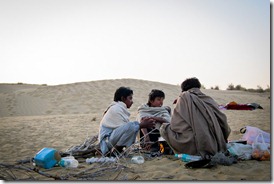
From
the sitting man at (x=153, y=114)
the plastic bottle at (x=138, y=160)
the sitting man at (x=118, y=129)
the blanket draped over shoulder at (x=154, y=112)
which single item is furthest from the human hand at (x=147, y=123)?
the plastic bottle at (x=138, y=160)

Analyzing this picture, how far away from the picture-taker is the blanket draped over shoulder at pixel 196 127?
4211 millimetres

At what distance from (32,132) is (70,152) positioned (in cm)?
460

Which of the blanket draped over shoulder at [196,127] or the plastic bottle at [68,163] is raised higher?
the blanket draped over shoulder at [196,127]

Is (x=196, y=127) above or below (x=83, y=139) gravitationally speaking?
above

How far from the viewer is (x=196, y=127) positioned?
423cm

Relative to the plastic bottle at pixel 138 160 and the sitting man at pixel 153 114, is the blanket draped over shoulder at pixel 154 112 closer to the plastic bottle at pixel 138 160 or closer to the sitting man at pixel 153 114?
the sitting man at pixel 153 114

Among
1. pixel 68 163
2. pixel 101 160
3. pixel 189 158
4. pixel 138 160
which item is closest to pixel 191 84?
pixel 189 158

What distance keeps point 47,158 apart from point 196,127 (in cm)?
238

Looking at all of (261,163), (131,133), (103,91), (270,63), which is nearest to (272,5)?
(270,63)

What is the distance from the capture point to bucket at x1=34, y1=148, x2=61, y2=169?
4348 millimetres

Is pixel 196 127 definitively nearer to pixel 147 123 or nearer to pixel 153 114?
pixel 147 123

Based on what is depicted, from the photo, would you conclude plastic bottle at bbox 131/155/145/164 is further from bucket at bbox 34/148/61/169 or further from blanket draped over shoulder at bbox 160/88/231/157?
bucket at bbox 34/148/61/169

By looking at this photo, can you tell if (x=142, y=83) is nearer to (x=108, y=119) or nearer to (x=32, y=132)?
(x=32, y=132)

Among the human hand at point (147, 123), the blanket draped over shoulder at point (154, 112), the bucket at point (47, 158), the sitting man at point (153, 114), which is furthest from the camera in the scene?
the blanket draped over shoulder at point (154, 112)
